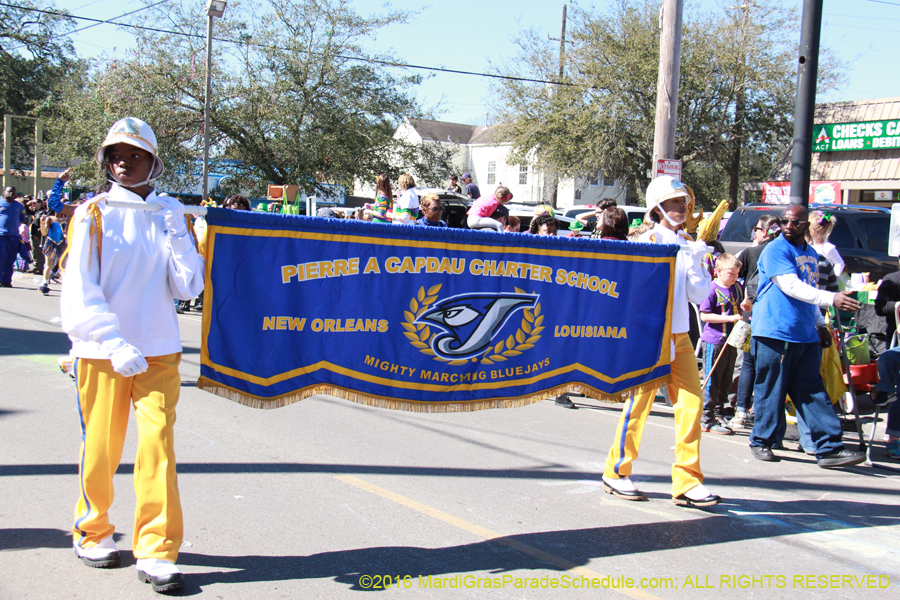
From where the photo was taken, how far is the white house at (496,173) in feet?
160

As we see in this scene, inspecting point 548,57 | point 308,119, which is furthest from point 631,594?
point 548,57

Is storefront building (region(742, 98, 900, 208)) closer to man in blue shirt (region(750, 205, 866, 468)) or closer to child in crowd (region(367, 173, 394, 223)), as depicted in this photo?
child in crowd (region(367, 173, 394, 223))

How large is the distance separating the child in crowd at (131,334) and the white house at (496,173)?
4154 cm

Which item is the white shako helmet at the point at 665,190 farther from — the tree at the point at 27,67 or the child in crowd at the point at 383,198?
the tree at the point at 27,67

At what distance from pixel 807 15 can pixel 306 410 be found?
8.20 meters

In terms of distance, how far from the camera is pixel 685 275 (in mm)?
5102

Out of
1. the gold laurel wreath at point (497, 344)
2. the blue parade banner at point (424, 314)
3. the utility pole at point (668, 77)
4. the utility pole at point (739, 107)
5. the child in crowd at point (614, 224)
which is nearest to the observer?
the blue parade banner at point (424, 314)

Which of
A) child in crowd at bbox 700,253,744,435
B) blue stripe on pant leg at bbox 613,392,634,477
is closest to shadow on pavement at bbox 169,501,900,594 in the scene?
blue stripe on pant leg at bbox 613,392,634,477

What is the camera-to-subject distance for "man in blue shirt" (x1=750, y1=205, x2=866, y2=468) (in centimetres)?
600

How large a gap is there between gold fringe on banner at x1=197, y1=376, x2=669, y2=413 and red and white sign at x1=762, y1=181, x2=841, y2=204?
63.7ft

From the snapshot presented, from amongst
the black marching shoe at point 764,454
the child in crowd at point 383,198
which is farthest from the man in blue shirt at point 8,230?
the black marching shoe at point 764,454

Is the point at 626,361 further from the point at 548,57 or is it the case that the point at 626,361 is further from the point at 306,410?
the point at 548,57

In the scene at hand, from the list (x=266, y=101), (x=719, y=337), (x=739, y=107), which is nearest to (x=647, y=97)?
(x=739, y=107)

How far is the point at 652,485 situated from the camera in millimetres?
5348
